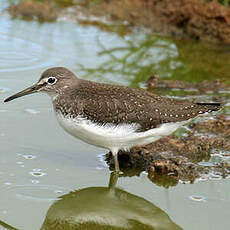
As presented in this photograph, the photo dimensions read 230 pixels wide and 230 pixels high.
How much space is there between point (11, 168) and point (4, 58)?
4.19m

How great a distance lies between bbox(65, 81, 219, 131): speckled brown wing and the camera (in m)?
7.63

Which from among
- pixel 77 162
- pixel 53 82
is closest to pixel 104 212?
pixel 77 162

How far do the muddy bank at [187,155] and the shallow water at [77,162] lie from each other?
7.8 inches

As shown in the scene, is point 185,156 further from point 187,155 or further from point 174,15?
point 174,15

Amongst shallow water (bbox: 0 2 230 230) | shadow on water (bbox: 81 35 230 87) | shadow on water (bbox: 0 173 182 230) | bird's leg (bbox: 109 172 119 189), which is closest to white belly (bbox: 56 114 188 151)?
bird's leg (bbox: 109 172 119 189)

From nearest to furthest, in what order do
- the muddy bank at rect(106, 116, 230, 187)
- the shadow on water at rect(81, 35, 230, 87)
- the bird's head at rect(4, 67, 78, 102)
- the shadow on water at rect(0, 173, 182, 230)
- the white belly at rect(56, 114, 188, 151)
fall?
the shadow on water at rect(0, 173, 182, 230)
the white belly at rect(56, 114, 188, 151)
the muddy bank at rect(106, 116, 230, 187)
the bird's head at rect(4, 67, 78, 102)
the shadow on water at rect(81, 35, 230, 87)

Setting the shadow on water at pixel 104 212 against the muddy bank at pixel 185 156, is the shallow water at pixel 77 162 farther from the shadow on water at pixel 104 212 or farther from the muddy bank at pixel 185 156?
the muddy bank at pixel 185 156

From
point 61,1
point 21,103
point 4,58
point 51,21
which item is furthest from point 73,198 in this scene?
point 61,1

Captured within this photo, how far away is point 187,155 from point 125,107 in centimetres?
130

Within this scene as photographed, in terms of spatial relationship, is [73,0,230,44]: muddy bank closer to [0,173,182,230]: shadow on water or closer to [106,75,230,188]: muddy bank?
[106,75,230,188]: muddy bank

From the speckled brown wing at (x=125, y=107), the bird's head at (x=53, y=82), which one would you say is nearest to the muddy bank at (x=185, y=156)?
the speckled brown wing at (x=125, y=107)

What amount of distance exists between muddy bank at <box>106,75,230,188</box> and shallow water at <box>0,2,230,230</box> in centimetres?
20

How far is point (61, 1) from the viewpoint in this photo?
1562cm

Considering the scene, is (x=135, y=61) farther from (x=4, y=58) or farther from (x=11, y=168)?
(x=11, y=168)
